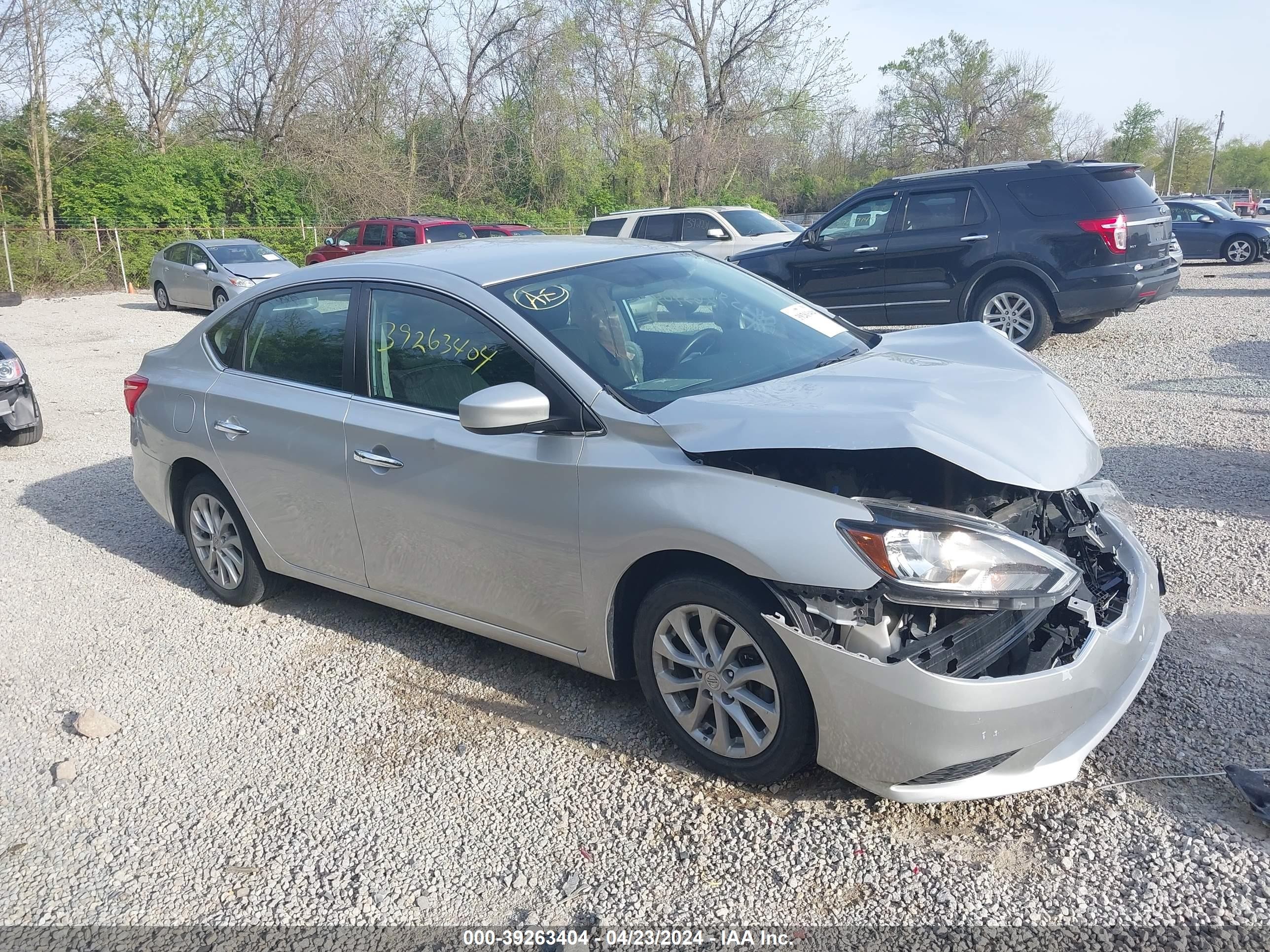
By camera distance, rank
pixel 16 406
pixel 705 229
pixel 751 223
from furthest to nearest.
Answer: pixel 751 223, pixel 705 229, pixel 16 406

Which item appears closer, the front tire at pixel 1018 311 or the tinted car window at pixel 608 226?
the front tire at pixel 1018 311

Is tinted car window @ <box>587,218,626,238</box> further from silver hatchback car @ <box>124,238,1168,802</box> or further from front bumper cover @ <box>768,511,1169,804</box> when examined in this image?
front bumper cover @ <box>768,511,1169,804</box>

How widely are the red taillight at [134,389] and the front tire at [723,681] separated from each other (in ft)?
11.3

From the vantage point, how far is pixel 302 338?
454 centimetres

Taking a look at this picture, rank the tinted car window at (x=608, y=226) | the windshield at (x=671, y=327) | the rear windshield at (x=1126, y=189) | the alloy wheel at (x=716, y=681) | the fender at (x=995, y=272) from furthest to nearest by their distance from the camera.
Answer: the tinted car window at (x=608, y=226)
the fender at (x=995, y=272)
the rear windshield at (x=1126, y=189)
the windshield at (x=671, y=327)
the alloy wheel at (x=716, y=681)

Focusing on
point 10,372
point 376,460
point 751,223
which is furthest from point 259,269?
point 376,460

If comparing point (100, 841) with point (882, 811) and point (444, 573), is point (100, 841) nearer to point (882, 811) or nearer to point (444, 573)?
point (444, 573)

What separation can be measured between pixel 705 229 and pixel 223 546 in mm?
13030

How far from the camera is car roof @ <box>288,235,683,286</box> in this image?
4.02 m

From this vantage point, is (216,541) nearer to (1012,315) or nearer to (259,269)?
(1012,315)

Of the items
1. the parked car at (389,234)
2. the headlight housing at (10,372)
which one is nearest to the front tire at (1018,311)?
the headlight housing at (10,372)

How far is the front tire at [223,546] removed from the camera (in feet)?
16.0

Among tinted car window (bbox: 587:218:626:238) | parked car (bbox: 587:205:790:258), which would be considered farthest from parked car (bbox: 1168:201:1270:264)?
tinted car window (bbox: 587:218:626:238)

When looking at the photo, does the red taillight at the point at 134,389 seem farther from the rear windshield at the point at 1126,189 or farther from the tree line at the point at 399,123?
the tree line at the point at 399,123
